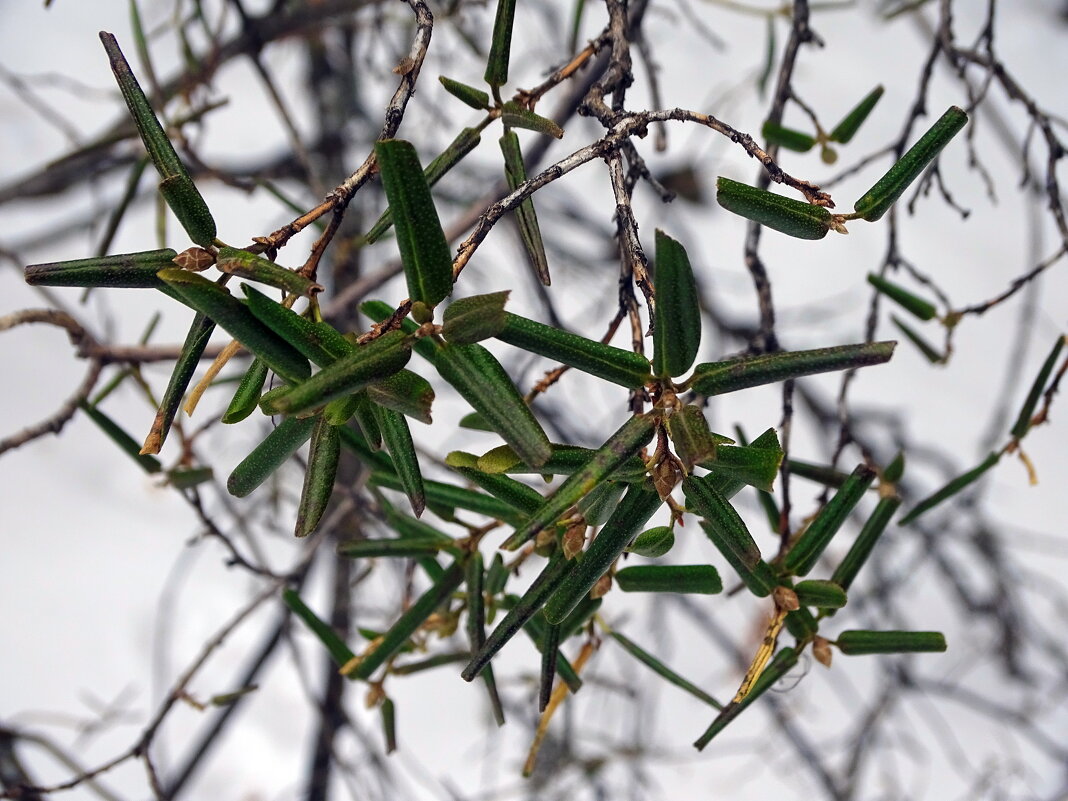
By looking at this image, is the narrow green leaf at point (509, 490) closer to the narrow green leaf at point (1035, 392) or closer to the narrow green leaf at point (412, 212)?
the narrow green leaf at point (412, 212)

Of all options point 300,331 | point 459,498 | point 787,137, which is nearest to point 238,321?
point 300,331

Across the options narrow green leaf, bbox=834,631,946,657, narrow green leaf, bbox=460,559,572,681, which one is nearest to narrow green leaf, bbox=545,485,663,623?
narrow green leaf, bbox=460,559,572,681

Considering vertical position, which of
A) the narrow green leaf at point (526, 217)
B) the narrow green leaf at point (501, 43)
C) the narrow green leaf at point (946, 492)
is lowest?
the narrow green leaf at point (946, 492)

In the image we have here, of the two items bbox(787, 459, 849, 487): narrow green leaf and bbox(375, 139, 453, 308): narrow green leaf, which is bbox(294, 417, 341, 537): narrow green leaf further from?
bbox(787, 459, 849, 487): narrow green leaf

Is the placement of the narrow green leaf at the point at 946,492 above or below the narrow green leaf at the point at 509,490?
above

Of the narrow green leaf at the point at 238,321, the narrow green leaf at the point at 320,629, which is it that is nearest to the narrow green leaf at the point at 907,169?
the narrow green leaf at the point at 238,321
